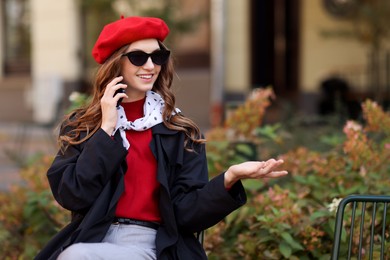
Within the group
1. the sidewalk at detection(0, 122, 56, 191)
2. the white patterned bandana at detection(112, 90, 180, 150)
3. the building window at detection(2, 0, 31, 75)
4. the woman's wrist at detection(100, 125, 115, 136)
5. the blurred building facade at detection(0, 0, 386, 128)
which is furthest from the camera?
the building window at detection(2, 0, 31, 75)

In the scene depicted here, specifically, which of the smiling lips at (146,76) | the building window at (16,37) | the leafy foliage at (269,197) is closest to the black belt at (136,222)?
the smiling lips at (146,76)

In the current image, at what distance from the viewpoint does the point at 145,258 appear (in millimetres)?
2771

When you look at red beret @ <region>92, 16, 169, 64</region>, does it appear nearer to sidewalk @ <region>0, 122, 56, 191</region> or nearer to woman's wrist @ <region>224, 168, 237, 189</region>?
woman's wrist @ <region>224, 168, 237, 189</region>

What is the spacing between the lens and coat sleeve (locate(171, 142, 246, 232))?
109 inches

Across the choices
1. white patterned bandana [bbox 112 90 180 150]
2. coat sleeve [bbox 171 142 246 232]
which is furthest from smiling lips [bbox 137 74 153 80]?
coat sleeve [bbox 171 142 246 232]

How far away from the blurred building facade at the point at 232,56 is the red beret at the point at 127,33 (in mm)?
8830

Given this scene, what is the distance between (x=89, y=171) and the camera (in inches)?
107

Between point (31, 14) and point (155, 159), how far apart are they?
42.8ft

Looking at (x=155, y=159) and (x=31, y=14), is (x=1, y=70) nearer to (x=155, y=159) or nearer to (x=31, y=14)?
(x=31, y=14)

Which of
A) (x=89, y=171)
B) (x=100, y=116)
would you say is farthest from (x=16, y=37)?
(x=89, y=171)

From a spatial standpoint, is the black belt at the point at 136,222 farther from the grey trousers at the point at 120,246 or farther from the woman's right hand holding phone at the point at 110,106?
the woman's right hand holding phone at the point at 110,106

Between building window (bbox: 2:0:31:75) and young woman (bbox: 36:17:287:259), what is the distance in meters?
13.1

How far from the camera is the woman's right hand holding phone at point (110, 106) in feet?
9.15

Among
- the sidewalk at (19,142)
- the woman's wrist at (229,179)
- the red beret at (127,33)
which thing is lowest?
the sidewalk at (19,142)
